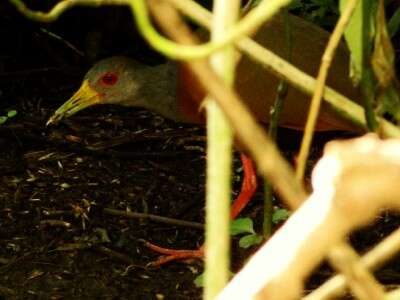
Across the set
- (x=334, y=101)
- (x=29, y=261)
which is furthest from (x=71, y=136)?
(x=334, y=101)

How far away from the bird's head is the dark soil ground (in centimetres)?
19

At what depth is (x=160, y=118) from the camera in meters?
4.54

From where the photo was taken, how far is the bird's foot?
10.8 ft

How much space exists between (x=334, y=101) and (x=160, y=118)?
3.97 m

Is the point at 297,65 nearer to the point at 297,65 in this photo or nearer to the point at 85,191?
the point at 297,65

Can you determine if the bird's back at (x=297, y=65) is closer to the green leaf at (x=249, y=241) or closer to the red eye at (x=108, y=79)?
the green leaf at (x=249, y=241)

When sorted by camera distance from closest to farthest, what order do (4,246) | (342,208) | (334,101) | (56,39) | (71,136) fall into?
(342,208) < (334,101) < (4,246) < (71,136) < (56,39)

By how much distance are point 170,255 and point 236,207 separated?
474 mm

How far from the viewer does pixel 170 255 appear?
10.9 feet

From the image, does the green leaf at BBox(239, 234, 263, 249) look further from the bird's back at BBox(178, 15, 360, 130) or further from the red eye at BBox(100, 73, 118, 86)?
the red eye at BBox(100, 73, 118, 86)

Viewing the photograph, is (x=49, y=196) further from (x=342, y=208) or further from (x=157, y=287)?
(x=342, y=208)

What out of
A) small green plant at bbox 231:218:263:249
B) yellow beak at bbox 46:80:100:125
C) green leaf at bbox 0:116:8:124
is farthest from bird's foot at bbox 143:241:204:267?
green leaf at bbox 0:116:8:124

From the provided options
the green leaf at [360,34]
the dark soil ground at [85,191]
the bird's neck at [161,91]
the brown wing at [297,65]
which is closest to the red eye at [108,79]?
the bird's neck at [161,91]

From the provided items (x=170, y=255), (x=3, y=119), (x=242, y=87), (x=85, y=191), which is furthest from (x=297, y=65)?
(x=3, y=119)
